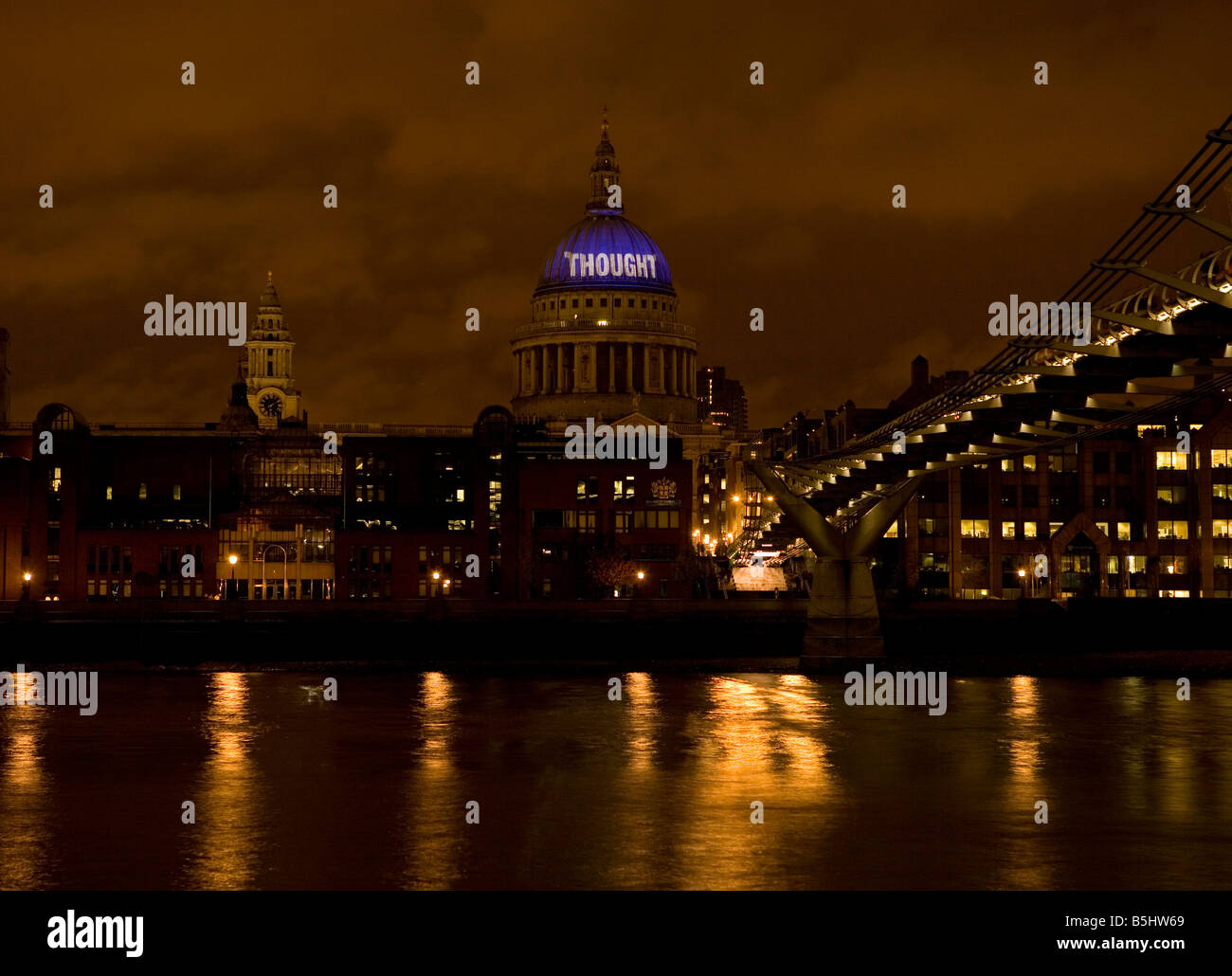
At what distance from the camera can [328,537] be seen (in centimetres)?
12312

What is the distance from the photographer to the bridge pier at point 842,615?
51.8 metres

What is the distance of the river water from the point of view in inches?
800

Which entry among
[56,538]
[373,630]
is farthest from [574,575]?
[373,630]

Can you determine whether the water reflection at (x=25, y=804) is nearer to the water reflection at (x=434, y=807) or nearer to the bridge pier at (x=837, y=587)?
the water reflection at (x=434, y=807)

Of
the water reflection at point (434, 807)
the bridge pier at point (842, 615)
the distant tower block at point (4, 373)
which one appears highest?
the distant tower block at point (4, 373)

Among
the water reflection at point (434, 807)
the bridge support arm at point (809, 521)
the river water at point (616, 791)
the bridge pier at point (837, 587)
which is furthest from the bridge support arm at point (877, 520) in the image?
the water reflection at point (434, 807)

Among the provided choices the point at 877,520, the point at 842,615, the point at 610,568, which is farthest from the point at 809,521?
the point at 610,568

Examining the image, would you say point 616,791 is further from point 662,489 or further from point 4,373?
point 4,373

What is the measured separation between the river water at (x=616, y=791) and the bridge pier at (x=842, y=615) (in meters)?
8.79

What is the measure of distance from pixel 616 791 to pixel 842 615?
2665cm

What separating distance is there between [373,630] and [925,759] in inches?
1437

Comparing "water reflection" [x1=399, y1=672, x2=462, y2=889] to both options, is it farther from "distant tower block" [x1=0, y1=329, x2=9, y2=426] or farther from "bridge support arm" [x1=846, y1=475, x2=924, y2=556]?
"distant tower block" [x1=0, y1=329, x2=9, y2=426]
